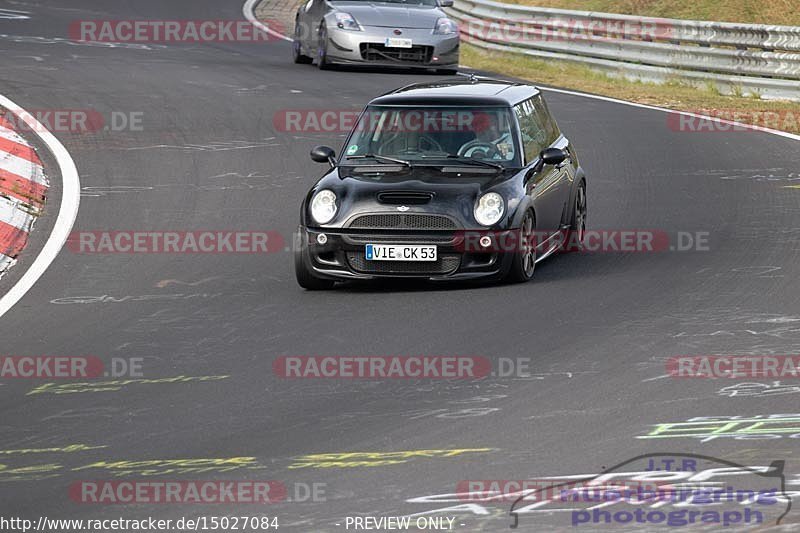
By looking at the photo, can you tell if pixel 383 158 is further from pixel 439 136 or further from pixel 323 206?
pixel 323 206

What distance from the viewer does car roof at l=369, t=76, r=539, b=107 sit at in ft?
42.4

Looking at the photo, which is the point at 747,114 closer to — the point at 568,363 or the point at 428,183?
the point at 428,183

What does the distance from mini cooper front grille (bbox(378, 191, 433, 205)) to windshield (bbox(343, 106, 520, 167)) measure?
24.5 inches

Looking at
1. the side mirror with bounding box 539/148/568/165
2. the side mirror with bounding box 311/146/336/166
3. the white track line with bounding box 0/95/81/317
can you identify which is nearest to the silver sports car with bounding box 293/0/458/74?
the white track line with bounding box 0/95/81/317

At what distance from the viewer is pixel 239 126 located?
66.5 ft

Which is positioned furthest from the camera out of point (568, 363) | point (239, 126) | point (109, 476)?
point (239, 126)

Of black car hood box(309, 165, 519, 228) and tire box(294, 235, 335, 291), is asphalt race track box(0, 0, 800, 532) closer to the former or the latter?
tire box(294, 235, 335, 291)

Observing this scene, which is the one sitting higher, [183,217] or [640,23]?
[640,23]

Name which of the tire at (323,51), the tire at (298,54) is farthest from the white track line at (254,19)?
the tire at (323,51)

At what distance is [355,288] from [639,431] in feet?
15.3

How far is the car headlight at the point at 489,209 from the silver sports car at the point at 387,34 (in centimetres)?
1302

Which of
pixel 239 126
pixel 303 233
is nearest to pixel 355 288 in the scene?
pixel 303 233

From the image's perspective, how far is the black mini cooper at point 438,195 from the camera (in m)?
11.9

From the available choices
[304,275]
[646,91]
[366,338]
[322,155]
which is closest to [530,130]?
[322,155]
